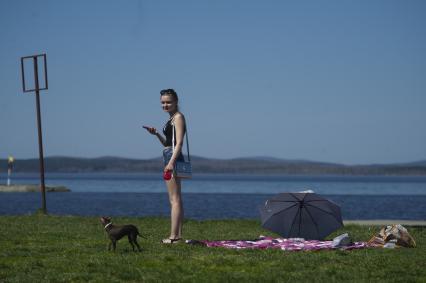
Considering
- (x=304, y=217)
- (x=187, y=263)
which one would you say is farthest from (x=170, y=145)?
(x=304, y=217)

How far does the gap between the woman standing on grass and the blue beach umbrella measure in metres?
2.34

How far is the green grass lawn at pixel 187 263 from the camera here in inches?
373

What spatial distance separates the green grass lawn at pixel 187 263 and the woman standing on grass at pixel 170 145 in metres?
0.47

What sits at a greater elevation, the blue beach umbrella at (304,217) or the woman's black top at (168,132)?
the woman's black top at (168,132)

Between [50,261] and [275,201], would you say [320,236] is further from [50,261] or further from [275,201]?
[50,261]

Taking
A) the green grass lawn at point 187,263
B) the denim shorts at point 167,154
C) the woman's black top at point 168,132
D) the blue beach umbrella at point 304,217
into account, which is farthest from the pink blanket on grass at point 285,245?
the woman's black top at point 168,132

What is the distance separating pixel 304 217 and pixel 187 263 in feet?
15.0

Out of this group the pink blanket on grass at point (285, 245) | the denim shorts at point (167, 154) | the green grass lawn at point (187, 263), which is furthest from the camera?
the denim shorts at point (167, 154)

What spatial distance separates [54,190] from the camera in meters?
129

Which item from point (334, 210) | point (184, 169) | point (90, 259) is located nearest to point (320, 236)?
point (334, 210)

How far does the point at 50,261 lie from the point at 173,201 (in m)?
2.67

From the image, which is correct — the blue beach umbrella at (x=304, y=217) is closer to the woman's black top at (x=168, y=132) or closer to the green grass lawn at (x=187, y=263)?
the green grass lawn at (x=187, y=263)

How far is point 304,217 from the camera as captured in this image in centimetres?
1455

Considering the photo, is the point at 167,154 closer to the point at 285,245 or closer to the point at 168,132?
the point at 168,132
